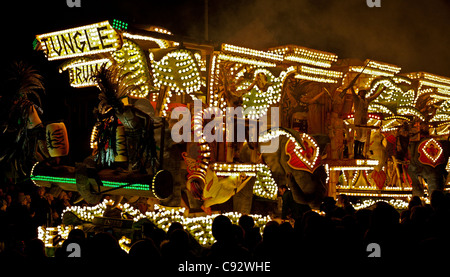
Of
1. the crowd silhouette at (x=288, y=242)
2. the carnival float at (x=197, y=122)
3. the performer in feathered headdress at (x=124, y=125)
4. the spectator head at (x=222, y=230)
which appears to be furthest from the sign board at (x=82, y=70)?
the spectator head at (x=222, y=230)

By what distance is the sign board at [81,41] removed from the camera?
8.73m

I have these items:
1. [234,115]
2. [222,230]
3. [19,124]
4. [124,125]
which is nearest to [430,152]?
[234,115]

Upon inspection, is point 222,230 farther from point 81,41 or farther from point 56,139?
point 81,41

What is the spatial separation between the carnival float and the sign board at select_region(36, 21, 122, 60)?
0.02m

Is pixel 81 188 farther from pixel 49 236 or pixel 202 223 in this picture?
pixel 202 223

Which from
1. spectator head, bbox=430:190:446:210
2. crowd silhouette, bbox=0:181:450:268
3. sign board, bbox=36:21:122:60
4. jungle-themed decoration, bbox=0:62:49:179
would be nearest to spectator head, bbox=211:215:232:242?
crowd silhouette, bbox=0:181:450:268

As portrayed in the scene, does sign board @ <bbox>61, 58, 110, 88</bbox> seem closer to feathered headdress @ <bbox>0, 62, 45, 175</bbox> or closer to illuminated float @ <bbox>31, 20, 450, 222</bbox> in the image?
illuminated float @ <bbox>31, 20, 450, 222</bbox>

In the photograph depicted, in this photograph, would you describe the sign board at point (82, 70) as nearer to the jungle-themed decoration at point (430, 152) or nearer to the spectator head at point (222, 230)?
the spectator head at point (222, 230)

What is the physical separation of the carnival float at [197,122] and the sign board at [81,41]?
0.9 inches

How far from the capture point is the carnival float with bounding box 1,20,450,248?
838cm
